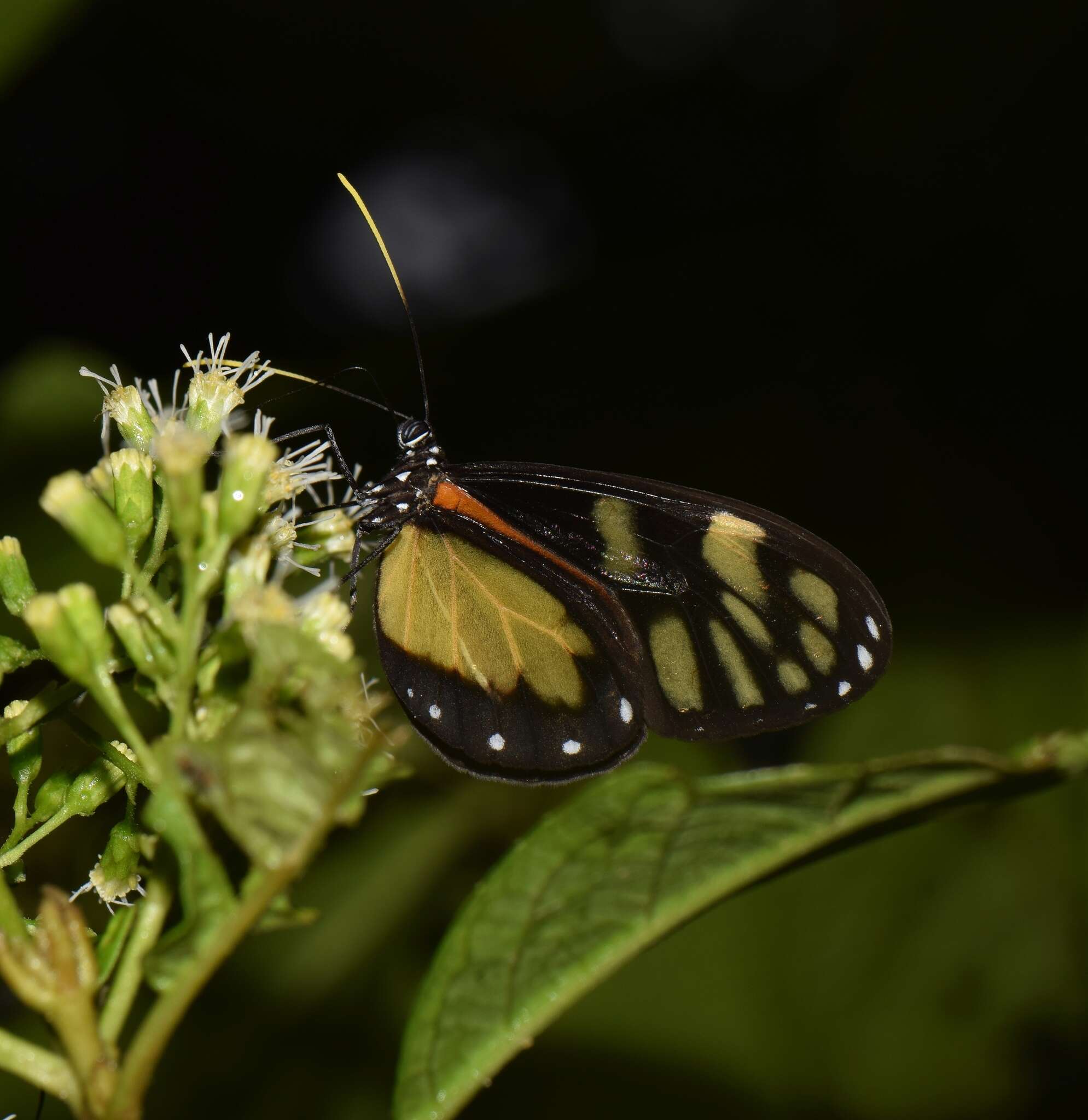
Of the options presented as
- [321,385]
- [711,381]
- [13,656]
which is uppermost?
[321,385]

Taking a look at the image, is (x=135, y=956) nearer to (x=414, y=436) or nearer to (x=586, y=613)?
(x=586, y=613)

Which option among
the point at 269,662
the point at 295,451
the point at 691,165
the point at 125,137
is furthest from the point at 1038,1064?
the point at 125,137

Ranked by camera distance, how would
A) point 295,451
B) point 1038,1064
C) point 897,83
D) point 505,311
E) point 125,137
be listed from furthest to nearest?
point 125,137 → point 897,83 → point 505,311 → point 1038,1064 → point 295,451

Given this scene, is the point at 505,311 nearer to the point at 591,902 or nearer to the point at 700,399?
the point at 700,399

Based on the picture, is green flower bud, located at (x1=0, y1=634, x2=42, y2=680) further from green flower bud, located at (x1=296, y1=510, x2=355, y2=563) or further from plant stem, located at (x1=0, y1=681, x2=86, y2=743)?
green flower bud, located at (x1=296, y1=510, x2=355, y2=563)

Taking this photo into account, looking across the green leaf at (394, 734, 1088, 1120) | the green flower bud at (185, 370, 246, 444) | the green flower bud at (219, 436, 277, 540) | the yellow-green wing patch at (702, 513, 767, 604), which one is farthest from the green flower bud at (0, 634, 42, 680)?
the yellow-green wing patch at (702, 513, 767, 604)

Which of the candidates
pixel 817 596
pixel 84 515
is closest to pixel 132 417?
pixel 84 515

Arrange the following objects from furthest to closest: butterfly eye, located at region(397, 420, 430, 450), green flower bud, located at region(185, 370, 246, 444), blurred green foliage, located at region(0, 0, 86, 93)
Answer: butterfly eye, located at region(397, 420, 430, 450) < green flower bud, located at region(185, 370, 246, 444) < blurred green foliage, located at region(0, 0, 86, 93)
